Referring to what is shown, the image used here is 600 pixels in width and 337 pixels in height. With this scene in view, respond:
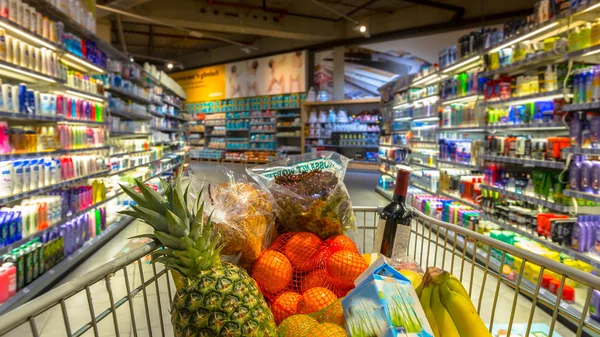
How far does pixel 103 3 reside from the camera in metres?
8.38

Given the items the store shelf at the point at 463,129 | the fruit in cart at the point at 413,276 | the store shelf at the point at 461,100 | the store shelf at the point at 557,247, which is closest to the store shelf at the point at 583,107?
the store shelf at the point at 557,247

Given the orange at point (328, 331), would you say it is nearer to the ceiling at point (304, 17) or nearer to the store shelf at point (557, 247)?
the store shelf at point (557, 247)

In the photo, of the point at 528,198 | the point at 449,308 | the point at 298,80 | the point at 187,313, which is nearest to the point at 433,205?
the point at 528,198

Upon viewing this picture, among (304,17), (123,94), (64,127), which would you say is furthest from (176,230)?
(304,17)

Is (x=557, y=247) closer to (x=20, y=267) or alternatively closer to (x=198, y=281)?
(x=198, y=281)

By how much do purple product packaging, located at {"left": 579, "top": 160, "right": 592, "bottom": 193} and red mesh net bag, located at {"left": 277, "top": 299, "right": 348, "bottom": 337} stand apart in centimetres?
280

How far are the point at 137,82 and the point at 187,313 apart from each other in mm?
8036

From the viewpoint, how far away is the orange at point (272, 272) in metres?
1.17

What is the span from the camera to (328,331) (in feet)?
2.83

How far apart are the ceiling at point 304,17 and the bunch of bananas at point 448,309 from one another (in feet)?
28.4

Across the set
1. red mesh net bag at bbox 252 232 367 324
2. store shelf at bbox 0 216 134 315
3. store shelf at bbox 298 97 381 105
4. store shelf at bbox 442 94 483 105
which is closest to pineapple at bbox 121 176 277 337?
red mesh net bag at bbox 252 232 367 324

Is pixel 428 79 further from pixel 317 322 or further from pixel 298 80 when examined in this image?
pixel 298 80

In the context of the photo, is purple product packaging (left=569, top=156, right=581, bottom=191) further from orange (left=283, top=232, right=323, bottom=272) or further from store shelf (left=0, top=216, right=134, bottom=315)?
store shelf (left=0, top=216, right=134, bottom=315)

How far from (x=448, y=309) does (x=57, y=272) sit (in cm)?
377
